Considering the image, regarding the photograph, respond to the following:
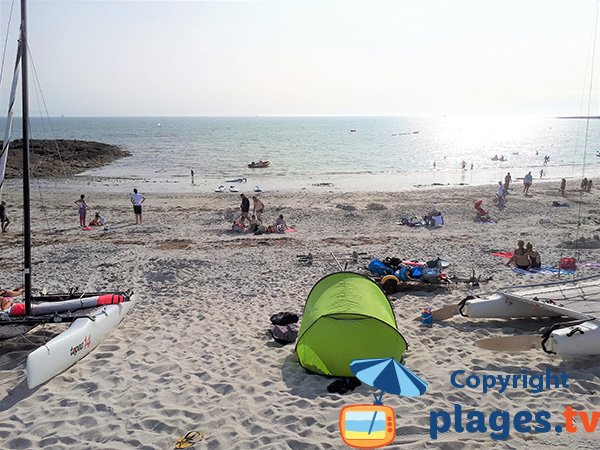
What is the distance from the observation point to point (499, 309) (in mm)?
9672

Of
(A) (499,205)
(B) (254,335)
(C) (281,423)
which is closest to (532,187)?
(A) (499,205)

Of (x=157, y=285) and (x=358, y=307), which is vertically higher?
(x=358, y=307)

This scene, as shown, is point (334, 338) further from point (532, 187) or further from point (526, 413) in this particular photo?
point (532, 187)

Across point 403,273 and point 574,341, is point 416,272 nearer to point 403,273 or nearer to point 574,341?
point 403,273

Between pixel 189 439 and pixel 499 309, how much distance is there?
6544mm

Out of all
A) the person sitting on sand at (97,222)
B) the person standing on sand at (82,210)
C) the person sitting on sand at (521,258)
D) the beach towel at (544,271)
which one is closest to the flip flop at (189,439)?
the beach towel at (544,271)

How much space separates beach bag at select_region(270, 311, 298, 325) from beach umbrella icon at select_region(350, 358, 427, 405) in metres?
3.59

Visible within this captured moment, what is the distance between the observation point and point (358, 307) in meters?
7.86

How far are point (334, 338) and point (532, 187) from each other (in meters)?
32.4

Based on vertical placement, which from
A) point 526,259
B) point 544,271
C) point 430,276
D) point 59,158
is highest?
point 59,158

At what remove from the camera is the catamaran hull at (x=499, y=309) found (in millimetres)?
9633

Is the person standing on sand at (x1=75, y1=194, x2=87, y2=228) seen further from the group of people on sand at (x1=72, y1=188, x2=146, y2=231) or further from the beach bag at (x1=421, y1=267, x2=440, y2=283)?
the beach bag at (x1=421, y1=267, x2=440, y2=283)

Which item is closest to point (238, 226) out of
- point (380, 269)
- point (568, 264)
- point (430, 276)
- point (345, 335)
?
point (380, 269)

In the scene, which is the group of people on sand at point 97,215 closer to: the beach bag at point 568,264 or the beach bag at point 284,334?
the beach bag at point 284,334
